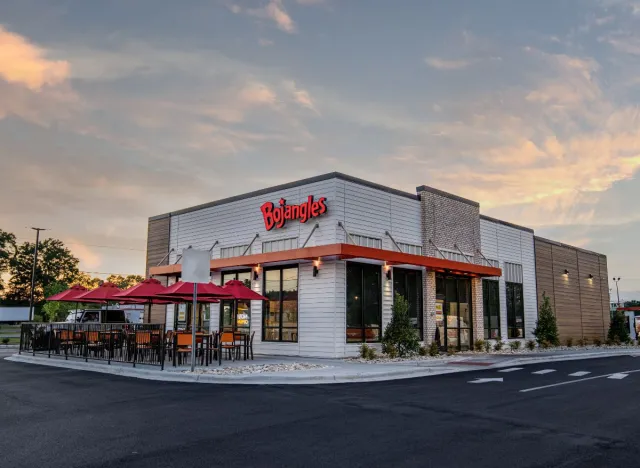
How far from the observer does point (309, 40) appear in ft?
63.2

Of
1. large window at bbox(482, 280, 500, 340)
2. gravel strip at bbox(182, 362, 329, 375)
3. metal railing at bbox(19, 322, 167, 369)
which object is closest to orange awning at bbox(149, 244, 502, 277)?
large window at bbox(482, 280, 500, 340)

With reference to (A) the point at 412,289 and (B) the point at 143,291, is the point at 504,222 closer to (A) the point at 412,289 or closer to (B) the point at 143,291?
(A) the point at 412,289

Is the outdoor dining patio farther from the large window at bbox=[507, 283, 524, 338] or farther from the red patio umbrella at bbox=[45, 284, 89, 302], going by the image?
the large window at bbox=[507, 283, 524, 338]

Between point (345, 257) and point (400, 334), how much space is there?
3.49 meters

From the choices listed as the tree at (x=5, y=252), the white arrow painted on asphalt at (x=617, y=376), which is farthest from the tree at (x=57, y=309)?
the white arrow painted on asphalt at (x=617, y=376)

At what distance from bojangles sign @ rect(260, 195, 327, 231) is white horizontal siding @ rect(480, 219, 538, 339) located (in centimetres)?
1109

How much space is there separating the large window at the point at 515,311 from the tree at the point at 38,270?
8467cm

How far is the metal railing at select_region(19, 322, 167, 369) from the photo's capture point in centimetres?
1659

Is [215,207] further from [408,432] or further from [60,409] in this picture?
[408,432]

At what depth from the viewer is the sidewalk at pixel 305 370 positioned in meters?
13.8

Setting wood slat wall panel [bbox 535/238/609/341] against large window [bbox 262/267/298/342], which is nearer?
large window [bbox 262/267/298/342]

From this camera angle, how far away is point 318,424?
8008 millimetres

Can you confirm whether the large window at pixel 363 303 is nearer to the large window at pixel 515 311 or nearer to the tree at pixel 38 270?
the large window at pixel 515 311

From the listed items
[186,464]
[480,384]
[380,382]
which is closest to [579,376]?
[480,384]
